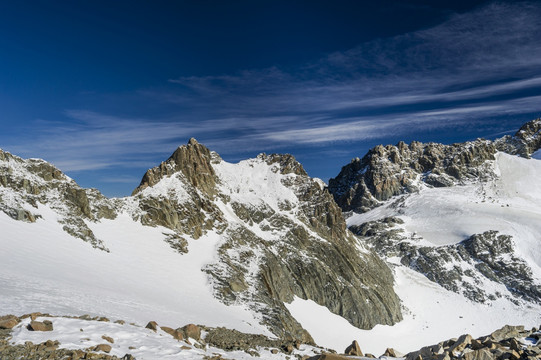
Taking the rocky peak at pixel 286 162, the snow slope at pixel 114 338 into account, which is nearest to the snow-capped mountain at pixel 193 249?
the rocky peak at pixel 286 162

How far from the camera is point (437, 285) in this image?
108 meters

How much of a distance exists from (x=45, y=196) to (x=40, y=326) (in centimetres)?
5104

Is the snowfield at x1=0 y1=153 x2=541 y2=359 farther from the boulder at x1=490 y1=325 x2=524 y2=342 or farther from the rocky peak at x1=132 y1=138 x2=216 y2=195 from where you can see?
the boulder at x1=490 y1=325 x2=524 y2=342

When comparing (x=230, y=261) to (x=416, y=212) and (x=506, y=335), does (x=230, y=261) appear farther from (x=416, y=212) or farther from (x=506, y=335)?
(x=416, y=212)

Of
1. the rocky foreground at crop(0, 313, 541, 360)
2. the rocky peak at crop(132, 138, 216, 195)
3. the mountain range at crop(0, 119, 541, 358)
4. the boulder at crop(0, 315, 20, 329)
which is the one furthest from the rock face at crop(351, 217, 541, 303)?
the boulder at crop(0, 315, 20, 329)

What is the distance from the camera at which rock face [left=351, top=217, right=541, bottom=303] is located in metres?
104

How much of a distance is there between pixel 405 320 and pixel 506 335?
2937 inches

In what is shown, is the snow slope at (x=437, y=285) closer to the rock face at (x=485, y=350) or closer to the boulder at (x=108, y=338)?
the rock face at (x=485, y=350)

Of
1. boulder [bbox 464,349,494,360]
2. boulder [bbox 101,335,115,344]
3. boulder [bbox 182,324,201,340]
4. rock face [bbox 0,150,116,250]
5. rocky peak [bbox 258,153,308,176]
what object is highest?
rocky peak [bbox 258,153,308,176]

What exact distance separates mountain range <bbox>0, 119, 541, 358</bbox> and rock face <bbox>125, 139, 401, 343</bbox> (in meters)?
0.34

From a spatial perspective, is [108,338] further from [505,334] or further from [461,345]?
[505,334]

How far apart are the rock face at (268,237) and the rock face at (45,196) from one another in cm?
954

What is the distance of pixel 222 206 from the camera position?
88.8 metres

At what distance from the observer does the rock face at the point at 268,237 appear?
6344 cm
